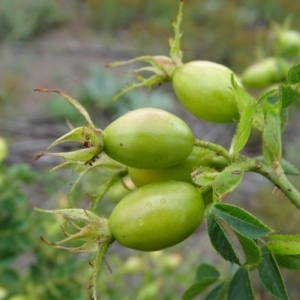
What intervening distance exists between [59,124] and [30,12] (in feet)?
12.0

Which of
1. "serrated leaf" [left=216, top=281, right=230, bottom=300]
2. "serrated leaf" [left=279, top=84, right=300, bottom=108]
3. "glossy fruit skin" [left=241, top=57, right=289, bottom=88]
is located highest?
"serrated leaf" [left=279, top=84, right=300, bottom=108]

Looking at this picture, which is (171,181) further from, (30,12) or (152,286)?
(30,12)

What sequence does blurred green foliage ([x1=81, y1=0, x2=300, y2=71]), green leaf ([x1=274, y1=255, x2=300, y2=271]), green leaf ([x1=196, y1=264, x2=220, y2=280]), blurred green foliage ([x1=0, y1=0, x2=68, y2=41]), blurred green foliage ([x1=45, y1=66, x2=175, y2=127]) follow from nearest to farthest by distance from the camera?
green leaf ([x1=274, y1=255, x2=300, y2=271]) → green leaf ([x1=196, y1=264, x2=220, y2=280]) → blurred green foliage ([x1=45, y1=66, x2=175, y2=127]) → blurred green foliage ([x1=81, y1=0, x2=300, y2=71]) → blurred green foliage ([x1=0, y1=0, x2=68, y2=41])

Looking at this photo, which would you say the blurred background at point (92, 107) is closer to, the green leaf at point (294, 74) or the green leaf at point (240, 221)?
the green leaf at point (294, 74)

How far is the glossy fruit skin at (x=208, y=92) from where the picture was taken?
985mm

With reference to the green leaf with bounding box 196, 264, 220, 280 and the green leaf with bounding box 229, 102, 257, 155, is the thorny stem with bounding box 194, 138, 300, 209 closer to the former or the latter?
the green leaf with bounding box 229, 102, 257, 155

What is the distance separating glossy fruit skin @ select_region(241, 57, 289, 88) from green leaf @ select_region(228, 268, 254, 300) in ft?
2.70

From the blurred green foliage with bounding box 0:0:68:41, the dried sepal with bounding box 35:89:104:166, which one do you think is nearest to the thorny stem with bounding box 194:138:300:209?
the dried sepal with bounding box 35:89:104:166

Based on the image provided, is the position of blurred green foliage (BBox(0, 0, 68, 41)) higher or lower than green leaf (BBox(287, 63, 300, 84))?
lower

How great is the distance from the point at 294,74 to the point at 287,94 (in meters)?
0.04

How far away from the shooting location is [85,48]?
749 centimetres

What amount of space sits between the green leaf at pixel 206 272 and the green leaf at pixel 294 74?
0.50 m

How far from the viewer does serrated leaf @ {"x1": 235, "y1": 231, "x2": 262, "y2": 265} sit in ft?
2.52

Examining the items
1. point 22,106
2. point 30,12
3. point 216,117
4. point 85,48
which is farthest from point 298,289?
point 30,12
